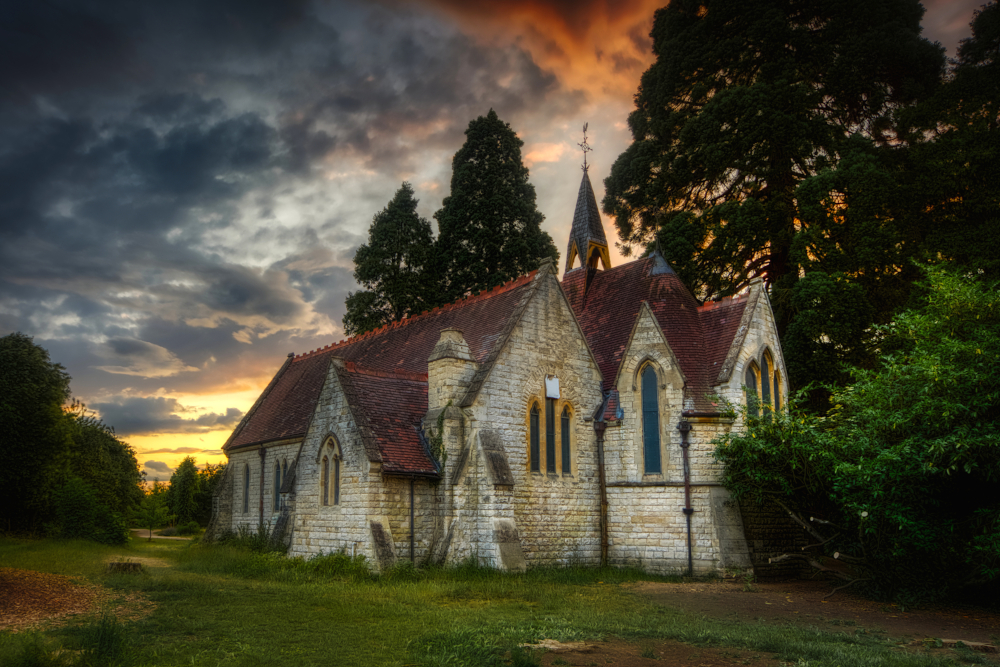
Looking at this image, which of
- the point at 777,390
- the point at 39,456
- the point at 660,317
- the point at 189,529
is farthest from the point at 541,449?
the point at 189,529

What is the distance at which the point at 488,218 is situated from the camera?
35062mm

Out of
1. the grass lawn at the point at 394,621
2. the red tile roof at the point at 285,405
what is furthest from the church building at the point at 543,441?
the red tile roof at the point at 285,405

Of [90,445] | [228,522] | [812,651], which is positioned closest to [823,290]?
[812,651]

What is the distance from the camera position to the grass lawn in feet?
28.1

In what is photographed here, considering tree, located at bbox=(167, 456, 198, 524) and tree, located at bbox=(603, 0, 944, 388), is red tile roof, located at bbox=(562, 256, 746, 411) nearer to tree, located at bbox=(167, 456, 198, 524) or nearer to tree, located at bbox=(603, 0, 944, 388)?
tree, located at bbox=(603, 0, 944, 388)

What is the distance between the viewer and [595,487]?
19.7 metres

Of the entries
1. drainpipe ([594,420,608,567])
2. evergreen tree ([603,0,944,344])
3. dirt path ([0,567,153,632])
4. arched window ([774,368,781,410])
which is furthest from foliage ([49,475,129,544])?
arched window ([774,368,781,410])

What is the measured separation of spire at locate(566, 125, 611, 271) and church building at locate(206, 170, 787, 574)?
14.7 ft

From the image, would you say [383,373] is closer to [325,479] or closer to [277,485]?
[325,479]

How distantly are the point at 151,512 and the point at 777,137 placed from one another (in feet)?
126

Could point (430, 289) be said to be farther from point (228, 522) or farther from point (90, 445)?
point (90, 445)

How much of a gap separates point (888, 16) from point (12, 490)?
40.1m

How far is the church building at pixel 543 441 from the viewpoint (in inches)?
675

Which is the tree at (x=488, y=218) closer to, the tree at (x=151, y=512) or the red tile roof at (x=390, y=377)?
the red tile roof at (x=390, y=377)
